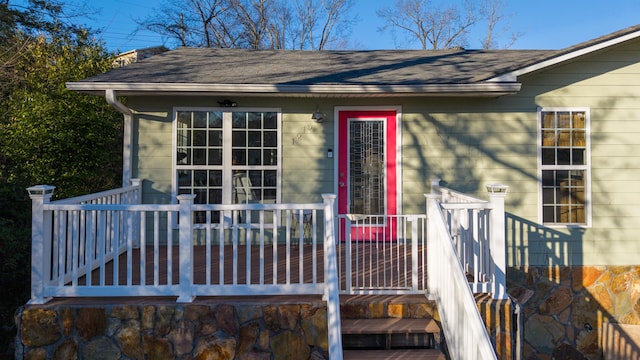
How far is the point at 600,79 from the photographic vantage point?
5.68 m

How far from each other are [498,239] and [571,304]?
2492mm

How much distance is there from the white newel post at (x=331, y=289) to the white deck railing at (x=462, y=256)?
2.97 ft

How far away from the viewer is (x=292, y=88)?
5273 millimetres

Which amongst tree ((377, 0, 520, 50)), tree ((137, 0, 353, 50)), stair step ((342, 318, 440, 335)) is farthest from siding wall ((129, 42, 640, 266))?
tree ((377, 0, 520, 50))

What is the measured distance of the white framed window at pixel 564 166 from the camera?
5664mm

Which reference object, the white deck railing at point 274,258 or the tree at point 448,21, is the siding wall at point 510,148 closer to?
the white deck railing at point 274,258

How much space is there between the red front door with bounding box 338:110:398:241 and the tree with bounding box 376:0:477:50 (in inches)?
651

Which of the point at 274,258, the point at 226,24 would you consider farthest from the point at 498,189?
the point at 226,24

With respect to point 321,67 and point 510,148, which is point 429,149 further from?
point 321,67

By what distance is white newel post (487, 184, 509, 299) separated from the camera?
3.72 m

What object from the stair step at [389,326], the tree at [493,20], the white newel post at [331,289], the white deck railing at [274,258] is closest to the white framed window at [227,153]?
the white deck railing at [274,258]

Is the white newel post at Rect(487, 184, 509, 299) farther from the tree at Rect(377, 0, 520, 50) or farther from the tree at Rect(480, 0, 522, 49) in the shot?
the tree at Rect(480, 0, 522, 49)

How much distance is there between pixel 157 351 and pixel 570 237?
5.46 meters

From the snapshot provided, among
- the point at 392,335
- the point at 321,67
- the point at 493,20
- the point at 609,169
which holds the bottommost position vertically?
the point at 392,335
